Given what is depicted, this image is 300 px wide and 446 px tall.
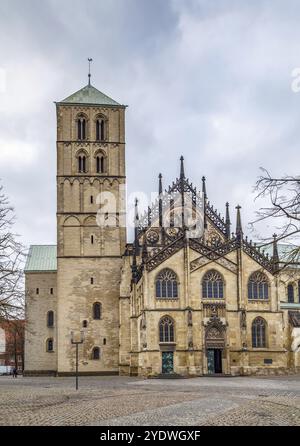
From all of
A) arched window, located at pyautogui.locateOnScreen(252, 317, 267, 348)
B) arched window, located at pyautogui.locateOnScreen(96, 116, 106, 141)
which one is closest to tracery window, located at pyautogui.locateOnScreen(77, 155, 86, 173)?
arched window, located at pyautogui.locateOnScreen(96, 116, 106, 141)

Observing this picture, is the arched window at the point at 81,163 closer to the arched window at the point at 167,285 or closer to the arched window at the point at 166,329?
the arched window at the point at 167,285

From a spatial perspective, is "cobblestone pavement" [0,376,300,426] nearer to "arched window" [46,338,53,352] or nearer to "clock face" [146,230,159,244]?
"clock face" [146,230,159,244]

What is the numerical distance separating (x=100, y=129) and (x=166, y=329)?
2342 cm

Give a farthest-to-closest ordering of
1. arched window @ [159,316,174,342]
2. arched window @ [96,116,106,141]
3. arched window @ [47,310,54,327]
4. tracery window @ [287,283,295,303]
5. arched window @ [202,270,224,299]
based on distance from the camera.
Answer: tracery window @ [287,283,295,303] < arched window @ [47,310,54,327] < arched window @ [96,116,106,141] < arched window @ [202,270,224,299] < arched window @ [159,316,174,342]

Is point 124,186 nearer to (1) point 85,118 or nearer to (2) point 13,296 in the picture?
(1) point 85,118

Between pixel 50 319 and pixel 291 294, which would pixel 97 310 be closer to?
pixel 50 319

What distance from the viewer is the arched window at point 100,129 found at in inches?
2633

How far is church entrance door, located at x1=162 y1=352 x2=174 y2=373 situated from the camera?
53094 millimetres

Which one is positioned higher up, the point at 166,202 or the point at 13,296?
the point at 166,202

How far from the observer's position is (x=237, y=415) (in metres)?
20.6

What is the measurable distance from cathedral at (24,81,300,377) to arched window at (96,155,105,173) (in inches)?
4.7

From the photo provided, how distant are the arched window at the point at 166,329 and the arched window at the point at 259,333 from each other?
275 inches

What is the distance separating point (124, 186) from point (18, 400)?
39148 millimetres

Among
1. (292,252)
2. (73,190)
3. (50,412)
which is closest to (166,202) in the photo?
(73,190)
